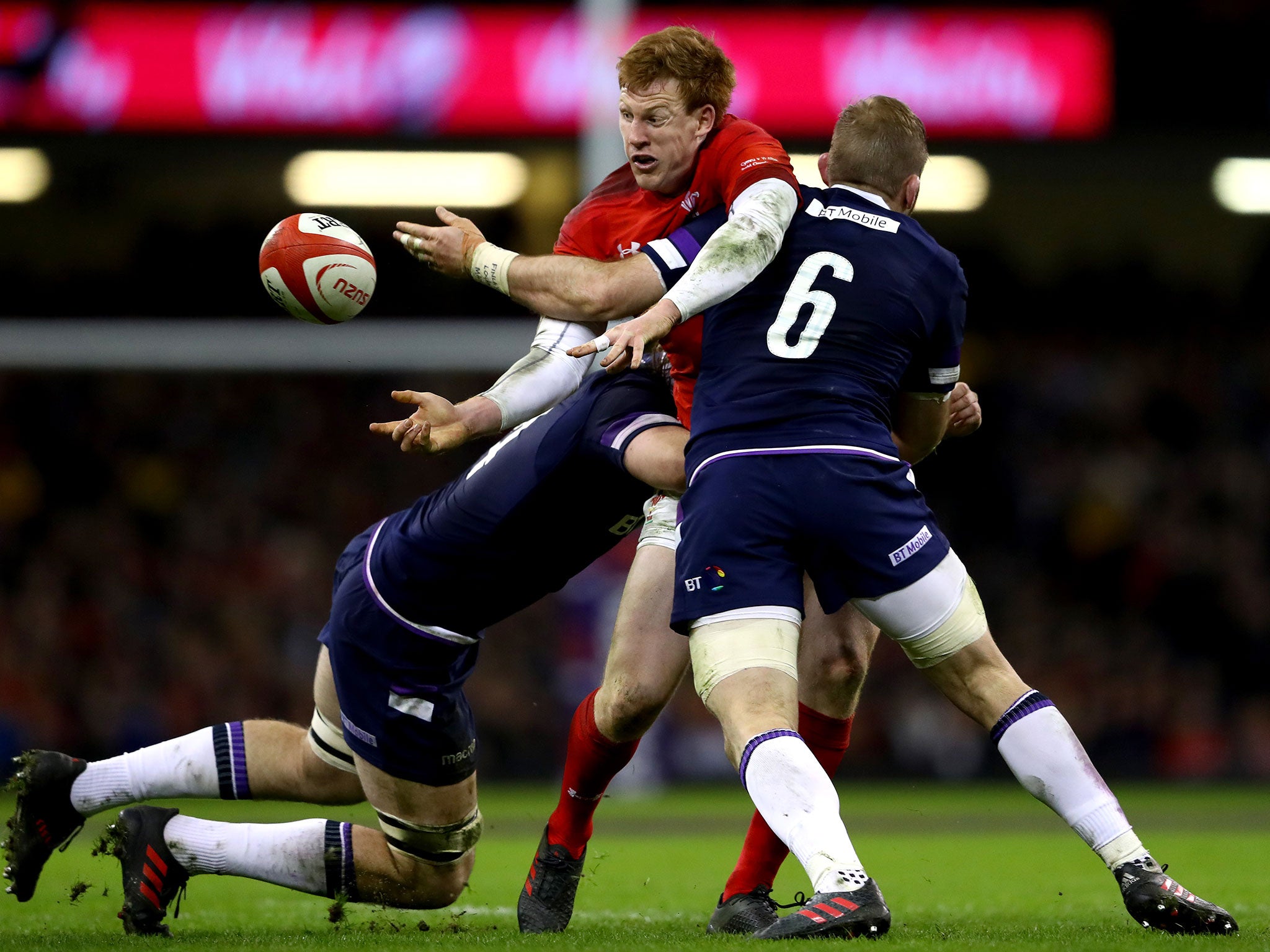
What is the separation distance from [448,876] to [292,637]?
850 centimetres

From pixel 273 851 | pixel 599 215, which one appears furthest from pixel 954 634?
pixel 273 851

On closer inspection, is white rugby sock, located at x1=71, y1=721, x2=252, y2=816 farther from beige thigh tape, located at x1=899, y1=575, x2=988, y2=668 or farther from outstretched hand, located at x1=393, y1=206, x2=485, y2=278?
beige thigh tape, located at x1=899, y1=575, x2=988, y2=668

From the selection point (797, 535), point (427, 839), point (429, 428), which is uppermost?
point (429, 428)

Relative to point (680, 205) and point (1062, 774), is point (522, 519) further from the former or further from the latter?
point (1062, 774)

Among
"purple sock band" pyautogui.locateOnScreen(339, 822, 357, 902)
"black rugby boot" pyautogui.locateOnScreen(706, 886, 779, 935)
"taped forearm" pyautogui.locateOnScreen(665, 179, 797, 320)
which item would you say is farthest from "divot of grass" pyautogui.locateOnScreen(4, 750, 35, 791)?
"taped forearm" pyautogui.locateOnScreen(665, 179, 797, 320)

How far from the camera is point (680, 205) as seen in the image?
452 cm

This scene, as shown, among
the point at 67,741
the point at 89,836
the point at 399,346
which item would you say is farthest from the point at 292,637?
the point at 89,836

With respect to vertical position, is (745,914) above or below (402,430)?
below

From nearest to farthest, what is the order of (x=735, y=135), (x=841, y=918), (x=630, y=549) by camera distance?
1. (x=841, y=918)
2. (x=735, y=135)
3. (x=630, y=549)

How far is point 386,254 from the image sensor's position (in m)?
13.6

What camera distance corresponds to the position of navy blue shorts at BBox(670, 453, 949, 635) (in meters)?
3.73

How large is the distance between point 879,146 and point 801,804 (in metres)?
1.59

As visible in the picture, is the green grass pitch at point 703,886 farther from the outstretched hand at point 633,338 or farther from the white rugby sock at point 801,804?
the outstretched hand at point 633,338

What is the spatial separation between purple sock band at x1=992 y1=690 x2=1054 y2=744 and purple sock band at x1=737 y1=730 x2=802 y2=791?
1.73 ft
